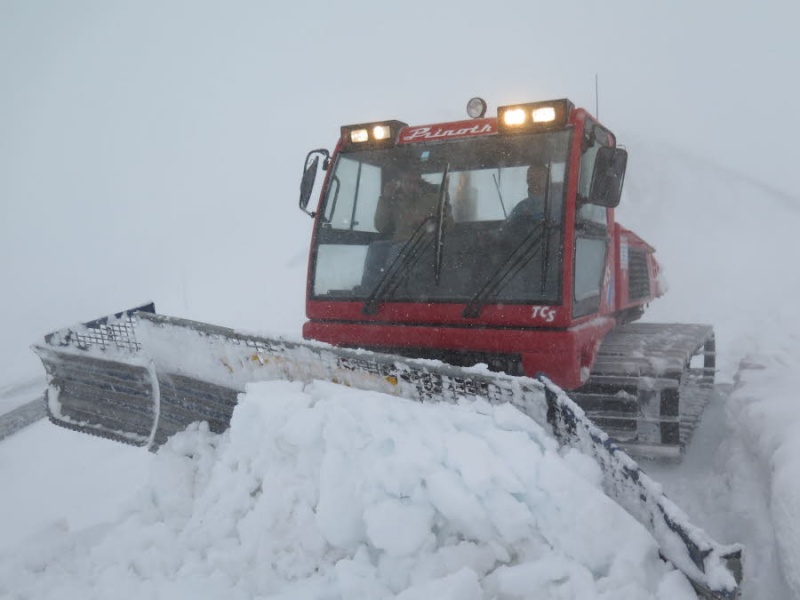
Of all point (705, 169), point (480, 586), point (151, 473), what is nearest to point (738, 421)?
point (480, 586)

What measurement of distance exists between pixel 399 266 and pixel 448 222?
431 millimetres

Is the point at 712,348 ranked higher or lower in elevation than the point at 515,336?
lower

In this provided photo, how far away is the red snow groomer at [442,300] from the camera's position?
147 inches

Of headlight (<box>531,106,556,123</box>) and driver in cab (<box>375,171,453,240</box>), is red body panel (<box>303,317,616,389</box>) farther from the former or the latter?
headlight (<box>531,106,556,123</box>)

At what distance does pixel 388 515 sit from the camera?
2471 mm

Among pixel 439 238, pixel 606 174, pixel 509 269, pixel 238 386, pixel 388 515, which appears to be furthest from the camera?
pixel 439 238

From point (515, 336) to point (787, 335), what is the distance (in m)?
9.33

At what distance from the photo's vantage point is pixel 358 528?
2.57 m

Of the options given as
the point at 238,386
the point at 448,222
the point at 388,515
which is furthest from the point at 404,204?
the point at 388,515

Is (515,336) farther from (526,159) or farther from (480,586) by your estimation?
(480,586)

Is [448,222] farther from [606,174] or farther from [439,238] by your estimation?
[606,174]

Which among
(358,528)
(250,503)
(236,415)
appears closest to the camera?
(358,528)

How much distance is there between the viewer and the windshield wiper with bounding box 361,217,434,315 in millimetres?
4059

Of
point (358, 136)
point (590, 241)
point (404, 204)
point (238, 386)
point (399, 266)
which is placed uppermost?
point (358, 136)
